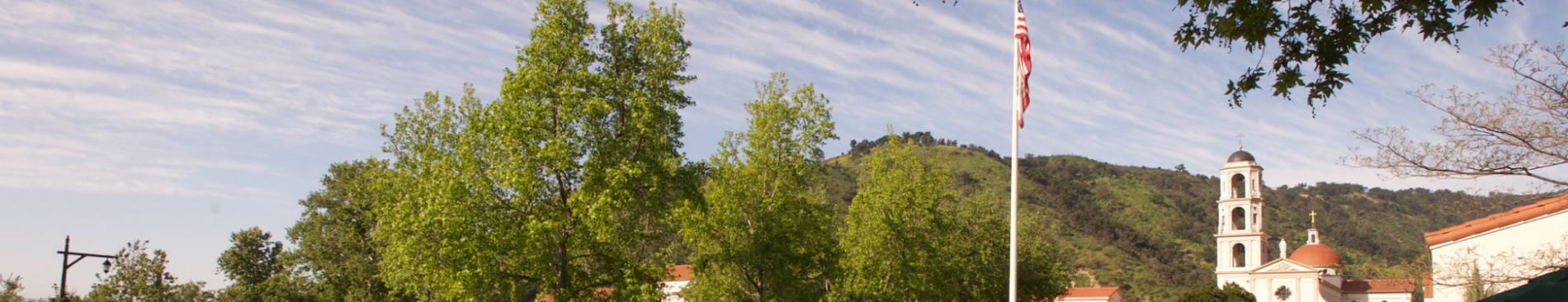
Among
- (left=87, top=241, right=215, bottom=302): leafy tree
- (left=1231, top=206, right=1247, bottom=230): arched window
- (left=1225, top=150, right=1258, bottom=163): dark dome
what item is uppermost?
(left=1225, top=150, right=1258, bottom=163): dark dome

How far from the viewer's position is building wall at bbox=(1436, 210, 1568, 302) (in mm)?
19578

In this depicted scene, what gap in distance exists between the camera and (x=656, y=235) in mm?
20359

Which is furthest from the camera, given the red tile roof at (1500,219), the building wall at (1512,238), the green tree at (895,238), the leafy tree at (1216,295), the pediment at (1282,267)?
the pediment at (1282,267)

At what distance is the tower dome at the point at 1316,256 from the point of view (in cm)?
7019

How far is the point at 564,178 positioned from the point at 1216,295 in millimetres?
48536

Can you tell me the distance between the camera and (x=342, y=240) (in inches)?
1412

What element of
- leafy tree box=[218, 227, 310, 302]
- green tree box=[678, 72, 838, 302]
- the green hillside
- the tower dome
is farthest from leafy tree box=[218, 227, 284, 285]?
the tower dome

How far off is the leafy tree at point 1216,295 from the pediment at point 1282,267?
1093 cm

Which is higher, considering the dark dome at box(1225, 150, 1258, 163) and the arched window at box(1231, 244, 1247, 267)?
the dark dome at box(1225, 150, 1258, 163)

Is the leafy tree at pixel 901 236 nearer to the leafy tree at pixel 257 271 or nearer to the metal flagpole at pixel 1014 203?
the metal flagpole at pixel 1014 203

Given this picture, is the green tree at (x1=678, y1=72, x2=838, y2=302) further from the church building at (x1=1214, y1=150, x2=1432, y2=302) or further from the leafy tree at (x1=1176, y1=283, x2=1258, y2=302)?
the church building at (x1=1214, y1=150, x2=1432, y2=302)

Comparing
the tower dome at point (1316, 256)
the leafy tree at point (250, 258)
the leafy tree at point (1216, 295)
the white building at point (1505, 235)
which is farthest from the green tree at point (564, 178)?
the tower dome at point (1316, 256)

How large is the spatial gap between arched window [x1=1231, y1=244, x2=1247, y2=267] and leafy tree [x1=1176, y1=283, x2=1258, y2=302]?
12330mm

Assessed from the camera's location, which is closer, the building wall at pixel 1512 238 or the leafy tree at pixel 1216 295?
the building wall at pixel 1512 238
